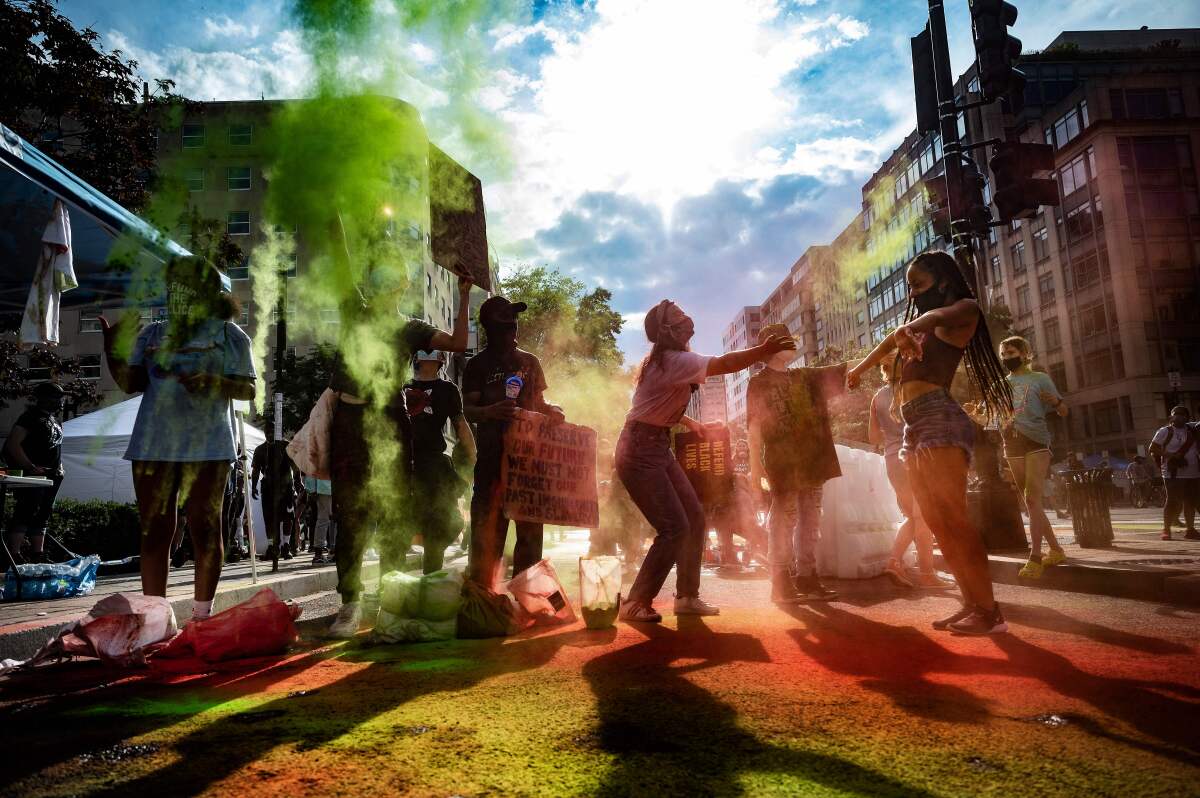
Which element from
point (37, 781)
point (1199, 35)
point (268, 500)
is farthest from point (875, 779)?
point (1199, 35)

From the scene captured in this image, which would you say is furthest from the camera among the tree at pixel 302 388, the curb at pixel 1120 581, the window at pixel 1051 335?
the window at pixel 1051 335

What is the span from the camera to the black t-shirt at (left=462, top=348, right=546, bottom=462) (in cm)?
472

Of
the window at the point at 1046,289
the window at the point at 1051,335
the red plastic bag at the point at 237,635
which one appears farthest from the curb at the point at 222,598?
the window at the point at 1046,289

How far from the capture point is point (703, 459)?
6.98 metres

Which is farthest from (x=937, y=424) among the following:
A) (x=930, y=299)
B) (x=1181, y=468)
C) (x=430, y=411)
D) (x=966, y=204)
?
(x=1181, y=468)

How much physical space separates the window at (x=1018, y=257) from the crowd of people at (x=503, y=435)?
46.1m

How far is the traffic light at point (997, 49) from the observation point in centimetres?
769

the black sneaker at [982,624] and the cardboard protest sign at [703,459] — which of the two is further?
the cardboard protest sign at [703,459]

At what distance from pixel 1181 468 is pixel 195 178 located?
42.1 ft

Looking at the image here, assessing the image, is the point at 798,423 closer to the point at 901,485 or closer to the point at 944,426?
the point at 901,485

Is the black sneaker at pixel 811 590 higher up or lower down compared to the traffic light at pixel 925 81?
lower down

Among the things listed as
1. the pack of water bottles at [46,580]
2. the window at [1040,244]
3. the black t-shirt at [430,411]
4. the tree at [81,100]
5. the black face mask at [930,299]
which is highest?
the window at [1040,244]

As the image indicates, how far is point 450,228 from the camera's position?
4.63m

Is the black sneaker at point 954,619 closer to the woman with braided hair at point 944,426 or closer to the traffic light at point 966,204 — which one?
the woman with braided hair at point 944,426
